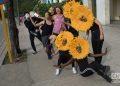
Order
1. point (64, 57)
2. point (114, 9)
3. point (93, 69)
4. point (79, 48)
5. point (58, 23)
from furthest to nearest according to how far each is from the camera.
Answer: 1. point (114, 9)
2. point (58, 23)
3. point (64, 57)
4. point (79, 48)
5. point (93, 69)

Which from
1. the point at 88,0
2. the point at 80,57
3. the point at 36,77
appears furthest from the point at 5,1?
the point at 88,0

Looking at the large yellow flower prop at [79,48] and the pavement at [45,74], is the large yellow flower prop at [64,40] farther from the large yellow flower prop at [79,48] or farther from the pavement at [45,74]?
the pavement at [45,74]

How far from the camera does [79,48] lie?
850 cm

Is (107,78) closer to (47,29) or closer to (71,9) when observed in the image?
(71,9)

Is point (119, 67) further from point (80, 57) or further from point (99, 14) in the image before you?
point (99, 14)

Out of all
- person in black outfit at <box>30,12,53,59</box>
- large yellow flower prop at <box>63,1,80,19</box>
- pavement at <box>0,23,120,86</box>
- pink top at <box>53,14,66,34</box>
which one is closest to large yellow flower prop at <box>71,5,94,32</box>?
large yellow flower prop at <box>63,1,80,19</box>

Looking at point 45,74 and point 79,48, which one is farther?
point 45,74

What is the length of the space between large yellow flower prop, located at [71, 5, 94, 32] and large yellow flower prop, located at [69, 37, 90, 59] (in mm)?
290

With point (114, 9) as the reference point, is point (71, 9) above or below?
above

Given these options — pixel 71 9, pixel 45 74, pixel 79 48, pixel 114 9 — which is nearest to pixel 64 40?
pixel 79 48

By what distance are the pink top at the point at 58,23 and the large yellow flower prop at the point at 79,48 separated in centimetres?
164

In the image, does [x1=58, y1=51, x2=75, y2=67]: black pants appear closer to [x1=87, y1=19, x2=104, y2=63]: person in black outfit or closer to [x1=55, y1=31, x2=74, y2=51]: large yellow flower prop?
[x1=55, y1=31, x2=74, y2=51]: large yellow flower prop

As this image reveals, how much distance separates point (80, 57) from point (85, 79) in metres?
0.54

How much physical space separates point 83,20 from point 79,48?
687mm
